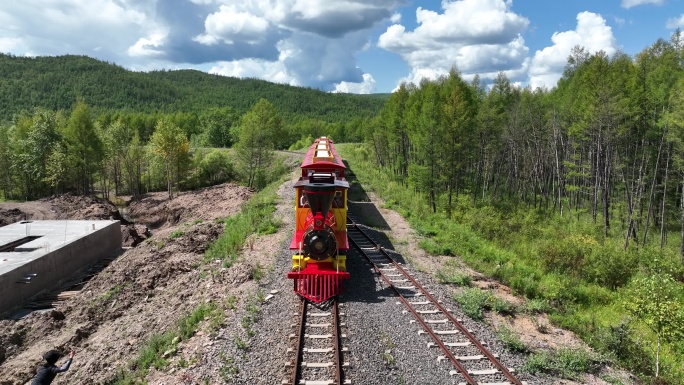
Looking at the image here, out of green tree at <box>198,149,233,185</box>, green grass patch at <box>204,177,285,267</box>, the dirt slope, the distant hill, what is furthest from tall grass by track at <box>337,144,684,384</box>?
the distant hill

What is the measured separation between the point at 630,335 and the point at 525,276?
503cm

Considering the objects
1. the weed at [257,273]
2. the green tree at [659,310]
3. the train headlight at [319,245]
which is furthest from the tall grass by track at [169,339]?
the green tree at [659,310]

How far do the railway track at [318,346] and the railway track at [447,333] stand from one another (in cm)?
227

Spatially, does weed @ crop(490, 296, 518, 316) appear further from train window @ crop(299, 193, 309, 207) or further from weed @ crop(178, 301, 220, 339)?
weed @ crop(178, 301, 220, 339)

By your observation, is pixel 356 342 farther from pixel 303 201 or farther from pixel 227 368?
pixel 303 201

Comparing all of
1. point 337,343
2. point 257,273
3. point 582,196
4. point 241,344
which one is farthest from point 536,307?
point 582,196

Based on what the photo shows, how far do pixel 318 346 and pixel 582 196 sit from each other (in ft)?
118

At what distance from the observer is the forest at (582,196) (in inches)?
461

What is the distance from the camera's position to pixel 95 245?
1016 inches

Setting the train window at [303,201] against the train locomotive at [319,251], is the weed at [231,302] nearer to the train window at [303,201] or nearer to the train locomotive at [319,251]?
the train locomotive at [319,251]

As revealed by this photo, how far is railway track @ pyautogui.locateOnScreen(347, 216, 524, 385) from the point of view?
8.67 metres

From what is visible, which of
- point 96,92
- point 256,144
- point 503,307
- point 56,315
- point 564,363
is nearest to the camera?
point 564,363

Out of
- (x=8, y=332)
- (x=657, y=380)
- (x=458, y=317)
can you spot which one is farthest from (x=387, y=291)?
(x=8, y=332)

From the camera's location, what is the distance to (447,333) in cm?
1042
